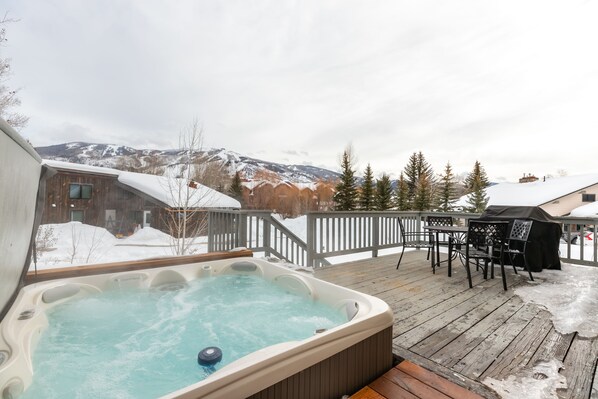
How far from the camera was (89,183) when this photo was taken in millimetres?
12758

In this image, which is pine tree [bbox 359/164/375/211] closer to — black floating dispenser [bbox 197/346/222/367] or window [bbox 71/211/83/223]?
window [bbox 71/211/83/223]

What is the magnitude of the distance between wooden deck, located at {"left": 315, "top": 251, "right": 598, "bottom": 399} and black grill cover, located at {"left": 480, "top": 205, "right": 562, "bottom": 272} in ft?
2.27

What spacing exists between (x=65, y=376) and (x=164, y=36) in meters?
5.42

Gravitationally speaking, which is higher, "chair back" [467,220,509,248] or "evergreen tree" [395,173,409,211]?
"evergreen tree" [395,173,409,211]

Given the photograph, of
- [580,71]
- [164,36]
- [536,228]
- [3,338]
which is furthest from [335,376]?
[580,71]

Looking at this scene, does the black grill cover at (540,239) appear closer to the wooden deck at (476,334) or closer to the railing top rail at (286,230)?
the wooden deck at (476,334)

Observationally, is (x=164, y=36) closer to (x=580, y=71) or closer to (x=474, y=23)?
(x=474, y=23)

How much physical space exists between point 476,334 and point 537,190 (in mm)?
20635

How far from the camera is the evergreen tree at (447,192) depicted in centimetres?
1967

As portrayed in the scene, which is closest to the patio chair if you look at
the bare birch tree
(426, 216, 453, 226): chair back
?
(426, 216, 453, 226): chair back

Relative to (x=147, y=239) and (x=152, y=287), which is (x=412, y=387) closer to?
(x=152, y=287)

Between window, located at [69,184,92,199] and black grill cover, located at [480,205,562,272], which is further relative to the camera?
window, located at [69,184,92,199]

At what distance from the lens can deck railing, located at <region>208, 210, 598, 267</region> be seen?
161 inches

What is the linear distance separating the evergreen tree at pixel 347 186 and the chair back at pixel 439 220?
1230 centimetres
